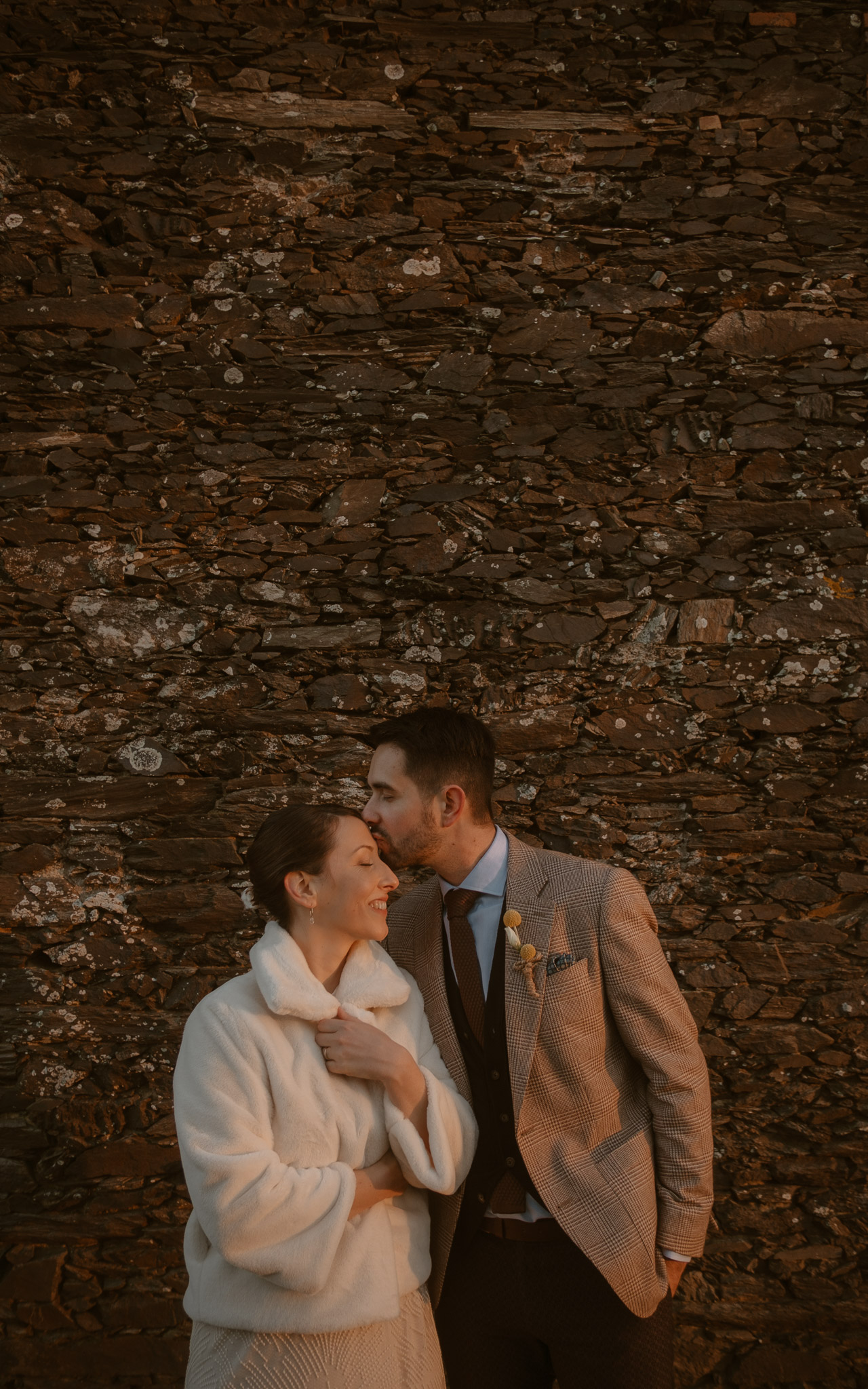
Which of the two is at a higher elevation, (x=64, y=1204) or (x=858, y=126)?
(x=858, y=126)

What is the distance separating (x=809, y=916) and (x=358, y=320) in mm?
2627

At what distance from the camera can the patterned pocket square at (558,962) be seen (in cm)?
188

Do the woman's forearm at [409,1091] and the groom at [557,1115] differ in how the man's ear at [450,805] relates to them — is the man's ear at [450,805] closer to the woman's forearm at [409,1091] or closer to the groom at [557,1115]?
the groom at [557,1115]

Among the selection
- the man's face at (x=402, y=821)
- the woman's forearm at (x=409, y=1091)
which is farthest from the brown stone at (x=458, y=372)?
the woman's forearm at (x=409, y=1091)

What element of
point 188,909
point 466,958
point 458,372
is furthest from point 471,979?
point 458,372

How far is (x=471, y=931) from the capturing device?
1988 millimetres

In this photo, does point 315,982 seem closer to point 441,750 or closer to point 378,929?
point 378,929

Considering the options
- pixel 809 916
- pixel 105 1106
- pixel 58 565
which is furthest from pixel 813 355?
pixel 105 1106

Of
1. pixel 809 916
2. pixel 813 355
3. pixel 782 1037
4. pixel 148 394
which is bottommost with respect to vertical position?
pixel 782 1037

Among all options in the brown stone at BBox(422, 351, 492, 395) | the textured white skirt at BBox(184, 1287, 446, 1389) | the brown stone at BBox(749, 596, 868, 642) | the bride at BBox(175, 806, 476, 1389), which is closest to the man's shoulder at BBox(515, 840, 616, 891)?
the bride at BBox(175, 806, 476, 1389)

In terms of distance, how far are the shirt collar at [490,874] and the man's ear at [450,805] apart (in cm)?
12

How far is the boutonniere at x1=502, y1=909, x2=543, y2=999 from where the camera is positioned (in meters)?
1.87

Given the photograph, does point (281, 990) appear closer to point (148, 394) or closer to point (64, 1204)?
point (64, 1204)

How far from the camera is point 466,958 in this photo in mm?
1966
